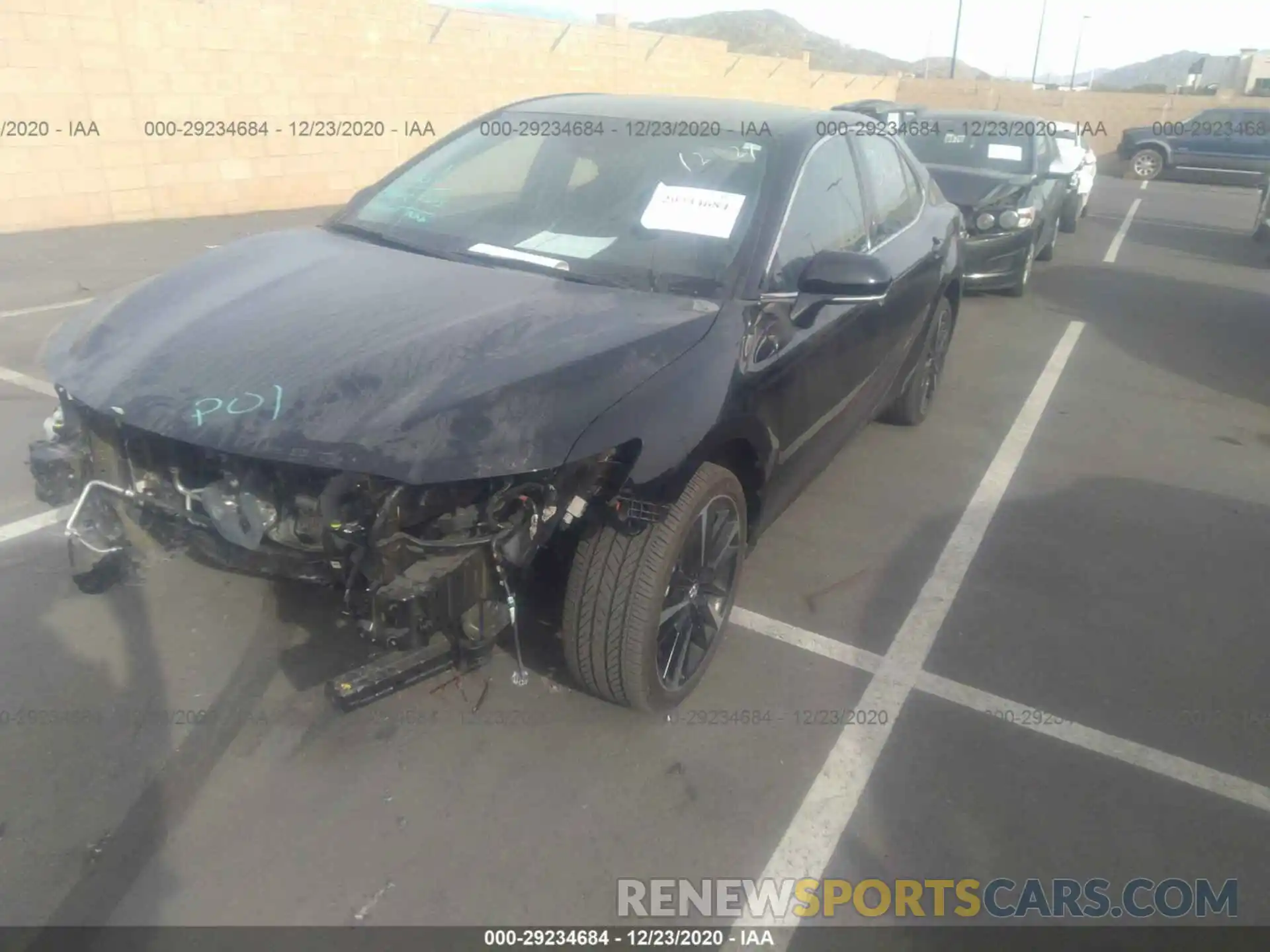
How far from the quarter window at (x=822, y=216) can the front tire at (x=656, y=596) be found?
793 millimetres

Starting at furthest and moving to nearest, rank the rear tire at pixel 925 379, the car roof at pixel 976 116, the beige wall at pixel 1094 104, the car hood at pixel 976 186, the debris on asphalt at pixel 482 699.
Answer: the beige wall at pixel 1094 104 < the car roof at pixel 976 116 < the car hood at pixel 976 186 < the rear tire at pixel 925 379 < the debris on asphalt at pixel 482 699

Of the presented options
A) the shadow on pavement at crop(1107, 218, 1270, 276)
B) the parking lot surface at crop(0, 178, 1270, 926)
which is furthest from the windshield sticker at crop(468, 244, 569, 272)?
the shadow on pavement at crop(1107, 218, 1270, 276)

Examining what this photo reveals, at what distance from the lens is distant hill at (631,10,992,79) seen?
5172 inches

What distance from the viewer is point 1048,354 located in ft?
23.9

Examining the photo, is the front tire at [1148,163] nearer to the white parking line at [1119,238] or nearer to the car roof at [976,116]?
the white parking line at [1119,238]

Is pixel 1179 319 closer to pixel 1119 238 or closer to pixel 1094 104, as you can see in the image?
pixel 1119 238

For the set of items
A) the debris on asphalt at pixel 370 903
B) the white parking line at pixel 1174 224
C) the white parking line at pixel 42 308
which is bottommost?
the white parking line at pixel 1174 224

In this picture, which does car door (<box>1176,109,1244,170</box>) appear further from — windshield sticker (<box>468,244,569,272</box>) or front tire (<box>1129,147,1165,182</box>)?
windshield sticker (<box>468,244,569,272</box>)

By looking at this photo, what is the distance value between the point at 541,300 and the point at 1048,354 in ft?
18.5

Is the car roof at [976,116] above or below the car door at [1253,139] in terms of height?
above

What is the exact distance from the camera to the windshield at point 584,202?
10.3 feet

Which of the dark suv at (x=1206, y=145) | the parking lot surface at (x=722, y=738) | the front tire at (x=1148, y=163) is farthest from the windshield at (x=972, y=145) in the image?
the front tire at (x=1148, y=163)

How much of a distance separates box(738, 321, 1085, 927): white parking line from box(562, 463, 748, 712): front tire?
0.52 m

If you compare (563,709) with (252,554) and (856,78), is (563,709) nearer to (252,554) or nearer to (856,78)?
(252,554)
